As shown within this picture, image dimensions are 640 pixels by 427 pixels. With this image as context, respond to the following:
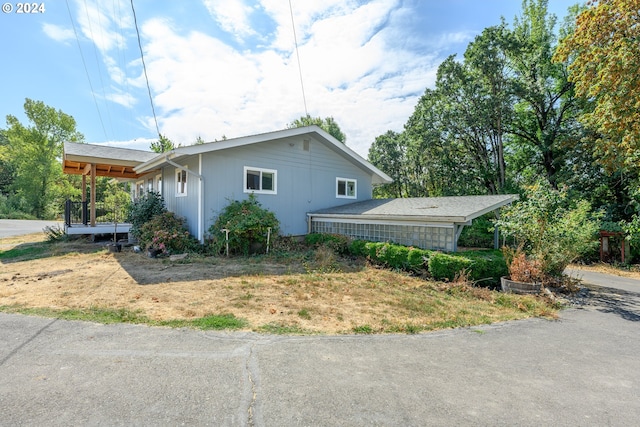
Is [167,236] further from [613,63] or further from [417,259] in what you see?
[613,63]

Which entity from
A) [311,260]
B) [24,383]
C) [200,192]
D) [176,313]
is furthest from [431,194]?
[24,383]

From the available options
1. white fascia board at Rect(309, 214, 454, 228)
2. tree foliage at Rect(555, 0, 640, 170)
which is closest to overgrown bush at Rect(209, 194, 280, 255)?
white fascia board at Rect(309, 214, 454, 228)

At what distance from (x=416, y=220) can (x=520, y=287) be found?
3201 mm

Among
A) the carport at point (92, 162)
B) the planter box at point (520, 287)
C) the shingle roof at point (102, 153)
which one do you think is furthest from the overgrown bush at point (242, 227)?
the planter box at point (520, 287)

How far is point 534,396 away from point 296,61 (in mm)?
11085

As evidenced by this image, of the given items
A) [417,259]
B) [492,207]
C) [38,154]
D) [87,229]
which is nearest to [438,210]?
[492,207]

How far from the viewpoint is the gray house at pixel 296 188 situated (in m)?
9.05

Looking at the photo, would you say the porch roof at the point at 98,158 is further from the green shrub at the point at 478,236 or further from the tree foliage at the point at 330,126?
the tree foliage at the point at 330,126

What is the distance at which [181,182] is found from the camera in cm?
1180

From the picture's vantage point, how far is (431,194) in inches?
896

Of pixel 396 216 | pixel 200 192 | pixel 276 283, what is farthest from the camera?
pixel 200 192

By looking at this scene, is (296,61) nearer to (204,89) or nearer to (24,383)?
(204,89)

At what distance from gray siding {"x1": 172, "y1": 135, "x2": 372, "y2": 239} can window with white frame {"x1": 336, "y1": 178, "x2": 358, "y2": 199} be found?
179 mm

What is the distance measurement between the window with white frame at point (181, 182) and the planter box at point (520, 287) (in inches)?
A: 419
